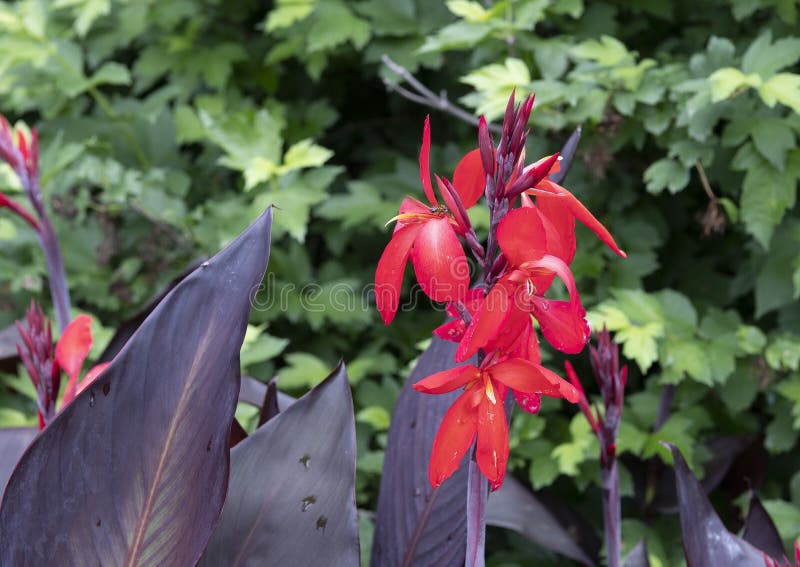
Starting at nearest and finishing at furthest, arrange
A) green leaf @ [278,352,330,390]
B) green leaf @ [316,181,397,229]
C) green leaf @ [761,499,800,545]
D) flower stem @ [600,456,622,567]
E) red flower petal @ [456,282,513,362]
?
red flower petal @ [456,282,513,362]
flower stem @ [600,456,622,567]
green leaf @ [761,499,800,545]
green leaf @ [278,352,330,390]
green leaf @ [316,181,397,229]

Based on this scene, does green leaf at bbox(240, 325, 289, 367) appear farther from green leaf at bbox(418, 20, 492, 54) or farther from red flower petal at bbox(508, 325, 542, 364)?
red flower petal at bbox(508, 325, 542, 364)

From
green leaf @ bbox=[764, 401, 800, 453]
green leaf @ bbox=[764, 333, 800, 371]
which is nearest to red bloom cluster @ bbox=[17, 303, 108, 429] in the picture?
green leaf @ bbox=[764, 333, 800, 371]

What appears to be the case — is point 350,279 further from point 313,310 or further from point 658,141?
point 658,141

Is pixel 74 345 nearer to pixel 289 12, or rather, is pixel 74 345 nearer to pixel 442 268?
pixel 442 268

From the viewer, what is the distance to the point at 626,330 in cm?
134

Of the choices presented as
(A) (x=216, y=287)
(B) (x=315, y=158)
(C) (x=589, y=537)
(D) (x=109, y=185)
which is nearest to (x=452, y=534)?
(A) (x=216, y=287)

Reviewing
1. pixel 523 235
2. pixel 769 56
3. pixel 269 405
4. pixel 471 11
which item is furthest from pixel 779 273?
pixel 523 235

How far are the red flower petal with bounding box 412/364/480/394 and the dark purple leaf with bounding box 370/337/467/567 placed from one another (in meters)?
0.37

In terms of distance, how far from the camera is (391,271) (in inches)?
24.0

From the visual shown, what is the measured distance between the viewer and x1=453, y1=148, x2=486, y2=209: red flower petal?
0.68 meters

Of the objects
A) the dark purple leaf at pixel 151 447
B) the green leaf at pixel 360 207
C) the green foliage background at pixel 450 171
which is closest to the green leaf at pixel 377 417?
the green foliage background at pixel 450 171

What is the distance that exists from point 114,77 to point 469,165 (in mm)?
1332

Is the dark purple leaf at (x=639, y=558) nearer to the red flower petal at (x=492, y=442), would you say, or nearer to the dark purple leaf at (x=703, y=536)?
the dark purple leaf at (x=703, y=536)

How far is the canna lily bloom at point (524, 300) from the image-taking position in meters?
0.57
